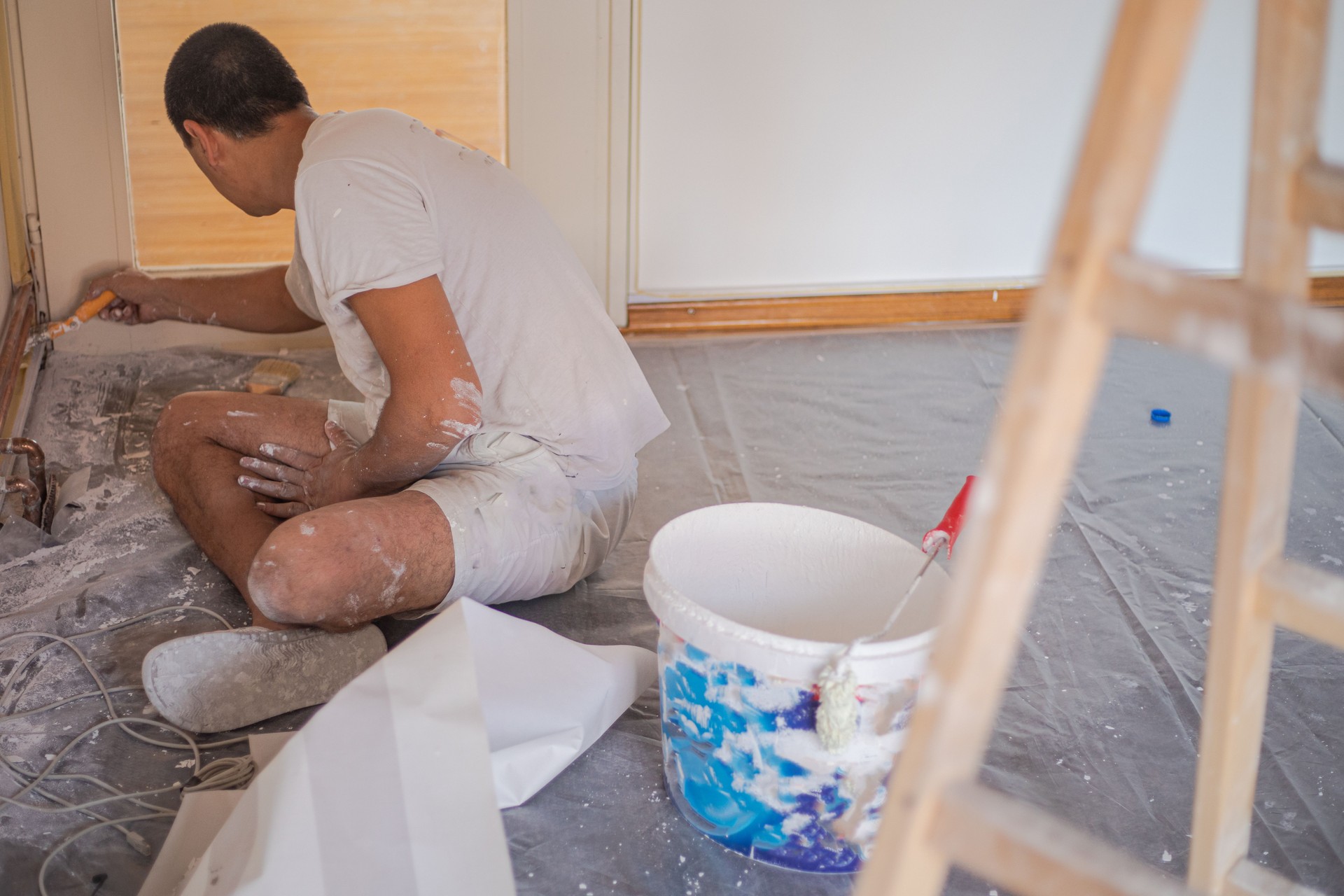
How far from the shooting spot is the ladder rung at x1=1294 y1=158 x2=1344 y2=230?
743mm

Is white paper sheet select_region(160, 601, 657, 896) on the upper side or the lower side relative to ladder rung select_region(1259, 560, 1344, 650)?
lower

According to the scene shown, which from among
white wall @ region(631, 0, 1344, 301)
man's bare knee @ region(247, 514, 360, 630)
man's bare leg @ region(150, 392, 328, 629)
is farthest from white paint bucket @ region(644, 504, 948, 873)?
white wall @ region(631, 0, 1344, 301)

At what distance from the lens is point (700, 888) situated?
125 cm

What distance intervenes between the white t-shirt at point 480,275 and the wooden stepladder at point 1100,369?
3.47 ft

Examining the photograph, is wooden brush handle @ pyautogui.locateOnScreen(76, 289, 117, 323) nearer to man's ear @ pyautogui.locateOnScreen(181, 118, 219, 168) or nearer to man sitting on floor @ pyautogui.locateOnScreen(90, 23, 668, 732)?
man sitting on floor @ pyautogui.locateOnScreen(90, 23, 668, 732)

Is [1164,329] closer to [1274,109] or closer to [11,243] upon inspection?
[1274,109]

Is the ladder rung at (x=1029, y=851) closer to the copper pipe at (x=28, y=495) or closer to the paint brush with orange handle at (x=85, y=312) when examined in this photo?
the copper pipe at (x=28, y=495)

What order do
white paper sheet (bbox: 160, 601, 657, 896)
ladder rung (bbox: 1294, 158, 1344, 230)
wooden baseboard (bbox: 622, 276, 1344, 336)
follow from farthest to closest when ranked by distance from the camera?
wooden baseboard (bbox: 622, 276, 1344, 336) → white paper sheet (bbox: 160, 601, 657, 896) → ladder rung (bbox: 1294, 158, 1344, 230)

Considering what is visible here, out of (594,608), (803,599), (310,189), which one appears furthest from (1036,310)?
(594,608)

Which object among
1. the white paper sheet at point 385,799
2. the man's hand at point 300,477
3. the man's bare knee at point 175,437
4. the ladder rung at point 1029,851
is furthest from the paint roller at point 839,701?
the man's bare knee at point 175,437

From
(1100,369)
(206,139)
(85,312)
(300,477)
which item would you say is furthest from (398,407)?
(1100,369)

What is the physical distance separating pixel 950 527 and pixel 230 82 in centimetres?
120

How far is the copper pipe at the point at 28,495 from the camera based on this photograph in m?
1.89

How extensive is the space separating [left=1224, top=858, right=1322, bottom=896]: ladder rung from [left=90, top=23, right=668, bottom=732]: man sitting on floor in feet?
3.47
